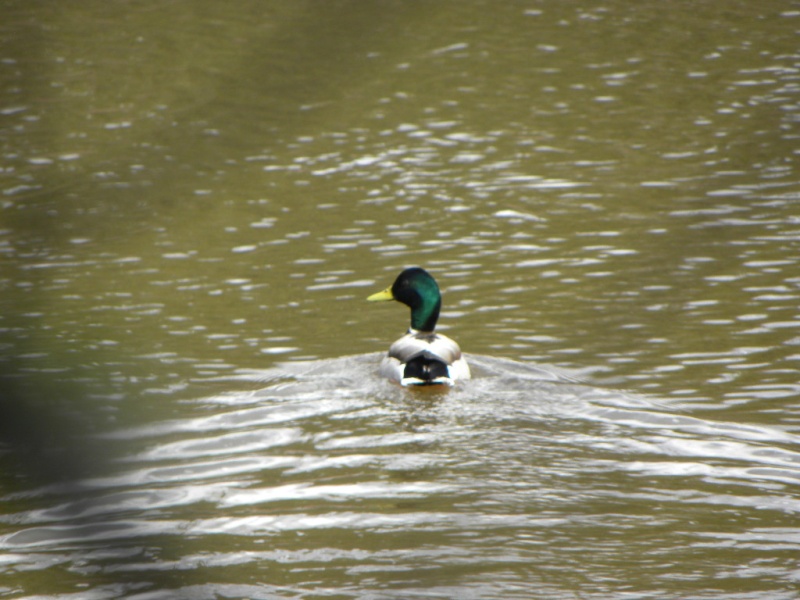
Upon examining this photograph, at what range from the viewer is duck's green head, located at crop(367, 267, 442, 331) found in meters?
9.57

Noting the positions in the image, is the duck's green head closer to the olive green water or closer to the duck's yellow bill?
the duck's yellow bill

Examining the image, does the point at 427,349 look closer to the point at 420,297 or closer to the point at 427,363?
the point at 427,363

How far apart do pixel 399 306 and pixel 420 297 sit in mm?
1494

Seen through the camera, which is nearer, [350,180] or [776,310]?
[776,310]

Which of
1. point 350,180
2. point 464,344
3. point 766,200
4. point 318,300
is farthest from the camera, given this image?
point 350,180

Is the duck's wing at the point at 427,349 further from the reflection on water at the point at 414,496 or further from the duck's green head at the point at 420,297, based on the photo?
the duck's green head at the point at 420,297

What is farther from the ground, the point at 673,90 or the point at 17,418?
the point at 673,90

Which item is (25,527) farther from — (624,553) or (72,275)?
(72,275)

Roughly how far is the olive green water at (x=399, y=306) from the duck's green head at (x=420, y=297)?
34cm

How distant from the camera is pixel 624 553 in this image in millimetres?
6008

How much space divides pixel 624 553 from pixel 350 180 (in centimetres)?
804

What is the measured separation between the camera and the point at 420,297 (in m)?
9.56

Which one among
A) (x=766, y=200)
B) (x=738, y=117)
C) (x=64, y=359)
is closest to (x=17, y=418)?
(x=64, y=359)

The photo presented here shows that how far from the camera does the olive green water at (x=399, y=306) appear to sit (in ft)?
20.3
